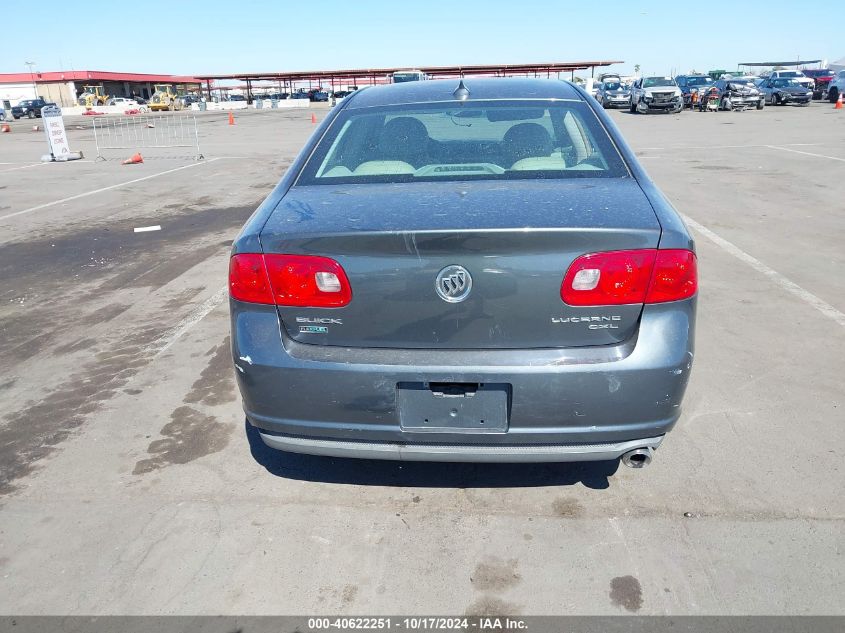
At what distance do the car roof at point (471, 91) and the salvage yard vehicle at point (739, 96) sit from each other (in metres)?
35.3

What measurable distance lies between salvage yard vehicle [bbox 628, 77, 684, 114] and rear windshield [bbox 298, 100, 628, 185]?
3367cm

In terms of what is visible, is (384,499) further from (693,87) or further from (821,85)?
(821,85)

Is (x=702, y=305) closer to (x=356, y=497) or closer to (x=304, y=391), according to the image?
(x=356, y=497)

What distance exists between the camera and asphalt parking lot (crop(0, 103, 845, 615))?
8.19 ft

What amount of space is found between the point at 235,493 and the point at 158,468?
505mm

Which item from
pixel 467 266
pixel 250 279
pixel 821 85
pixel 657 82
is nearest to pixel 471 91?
pixel 467 266

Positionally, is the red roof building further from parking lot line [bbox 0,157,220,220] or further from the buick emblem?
the buick emblem

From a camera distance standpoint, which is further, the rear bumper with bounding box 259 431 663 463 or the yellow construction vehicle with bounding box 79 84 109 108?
the yellow construction vehicle with bounding box 79 84 109 108

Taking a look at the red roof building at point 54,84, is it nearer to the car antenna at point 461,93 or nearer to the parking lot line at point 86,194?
the parking lot line at point 86,194

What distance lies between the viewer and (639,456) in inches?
104

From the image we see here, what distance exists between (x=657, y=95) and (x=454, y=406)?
35206mm

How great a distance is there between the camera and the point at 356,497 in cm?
308

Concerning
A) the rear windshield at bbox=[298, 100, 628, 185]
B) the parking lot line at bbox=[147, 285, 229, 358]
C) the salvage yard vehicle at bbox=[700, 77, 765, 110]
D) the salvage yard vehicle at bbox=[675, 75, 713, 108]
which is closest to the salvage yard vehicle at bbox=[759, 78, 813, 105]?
the salvage yard vehicle at bbox=[700, 77, 765, 110]

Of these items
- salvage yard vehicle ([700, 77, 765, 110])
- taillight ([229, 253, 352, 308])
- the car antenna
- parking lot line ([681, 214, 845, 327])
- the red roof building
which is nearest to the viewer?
taillight ([229, 253, 352, 308])
